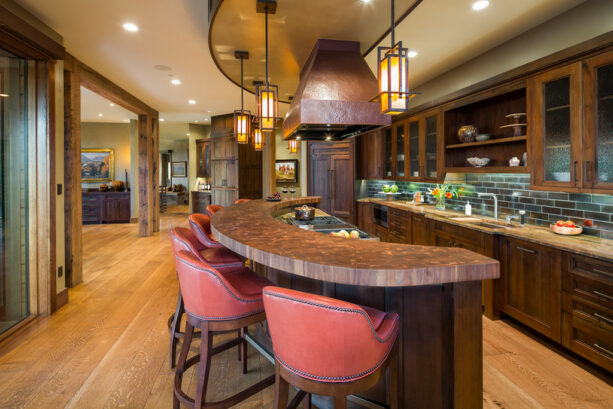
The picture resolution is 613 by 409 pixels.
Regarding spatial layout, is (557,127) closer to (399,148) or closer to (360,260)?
(360,260)

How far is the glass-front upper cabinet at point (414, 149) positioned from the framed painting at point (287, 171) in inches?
175

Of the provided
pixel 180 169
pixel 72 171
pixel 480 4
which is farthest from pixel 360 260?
pixel 180 169

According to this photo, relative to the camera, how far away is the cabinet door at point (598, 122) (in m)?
2.31

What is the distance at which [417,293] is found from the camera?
5.06ft

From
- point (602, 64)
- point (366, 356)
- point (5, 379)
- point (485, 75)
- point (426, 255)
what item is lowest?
point (5, 379)

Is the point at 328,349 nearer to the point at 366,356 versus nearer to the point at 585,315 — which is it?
the point at 366,356

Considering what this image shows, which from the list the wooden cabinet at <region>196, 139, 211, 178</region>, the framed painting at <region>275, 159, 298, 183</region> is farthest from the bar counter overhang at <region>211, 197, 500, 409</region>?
the wooden cabinet at <region>196, 139, 211, 178</region>

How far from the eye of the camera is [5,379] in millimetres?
2254

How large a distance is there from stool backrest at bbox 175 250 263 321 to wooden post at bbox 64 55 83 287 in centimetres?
337

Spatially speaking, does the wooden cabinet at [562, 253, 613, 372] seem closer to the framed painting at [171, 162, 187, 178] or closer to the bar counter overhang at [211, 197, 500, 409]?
the bar counter overhang at [211, 197, 500, 409]

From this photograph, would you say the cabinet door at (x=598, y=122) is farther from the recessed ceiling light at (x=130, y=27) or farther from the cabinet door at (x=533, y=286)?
the recessed ceiling light at (x=130, y=27)

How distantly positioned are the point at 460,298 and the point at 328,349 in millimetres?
647

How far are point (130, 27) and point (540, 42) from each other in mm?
4075

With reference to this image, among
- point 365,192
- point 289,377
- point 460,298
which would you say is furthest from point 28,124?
point 365,192
